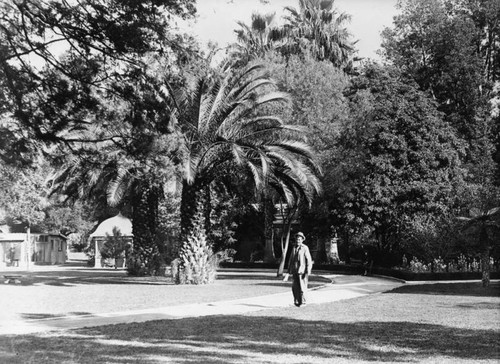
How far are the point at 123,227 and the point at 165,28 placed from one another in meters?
41.4

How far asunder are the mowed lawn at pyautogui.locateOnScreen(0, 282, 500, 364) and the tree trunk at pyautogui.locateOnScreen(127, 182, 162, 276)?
54.4 ft

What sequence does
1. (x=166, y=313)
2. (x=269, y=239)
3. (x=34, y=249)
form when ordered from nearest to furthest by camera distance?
(x=166, y=313) < (x=269, y=239) < (x=34, y=249)

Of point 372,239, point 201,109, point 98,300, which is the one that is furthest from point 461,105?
point 98,300

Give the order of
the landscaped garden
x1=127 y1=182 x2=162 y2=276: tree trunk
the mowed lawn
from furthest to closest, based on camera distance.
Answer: x1=127 y1=182 x2=162 y2=276: tree trunk < the landscaped garden < the mowed lawn

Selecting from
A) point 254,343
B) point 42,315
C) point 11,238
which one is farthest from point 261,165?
point 11,238

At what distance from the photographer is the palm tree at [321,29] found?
5003 cm

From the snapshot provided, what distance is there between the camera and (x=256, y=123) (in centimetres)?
2658

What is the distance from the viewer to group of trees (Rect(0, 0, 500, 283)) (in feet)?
36.3

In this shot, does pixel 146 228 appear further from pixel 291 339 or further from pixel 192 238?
pixel 291 339

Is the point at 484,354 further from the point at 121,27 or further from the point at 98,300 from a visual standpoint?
the point at 98,300

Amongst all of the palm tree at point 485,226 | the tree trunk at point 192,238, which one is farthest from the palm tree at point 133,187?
the palm tree at point 485,226

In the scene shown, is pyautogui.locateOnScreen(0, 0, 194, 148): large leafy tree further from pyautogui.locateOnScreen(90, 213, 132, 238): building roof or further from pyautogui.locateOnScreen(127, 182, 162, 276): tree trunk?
pyautogui.locateOnScreen(90, 213, 132, 238): building roof

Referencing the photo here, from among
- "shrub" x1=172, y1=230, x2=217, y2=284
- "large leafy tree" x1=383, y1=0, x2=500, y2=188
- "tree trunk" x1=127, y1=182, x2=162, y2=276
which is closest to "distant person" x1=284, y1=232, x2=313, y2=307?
"shrub" x1=172, y1=230, x2=217, y2=284

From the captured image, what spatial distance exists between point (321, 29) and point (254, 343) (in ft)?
143
